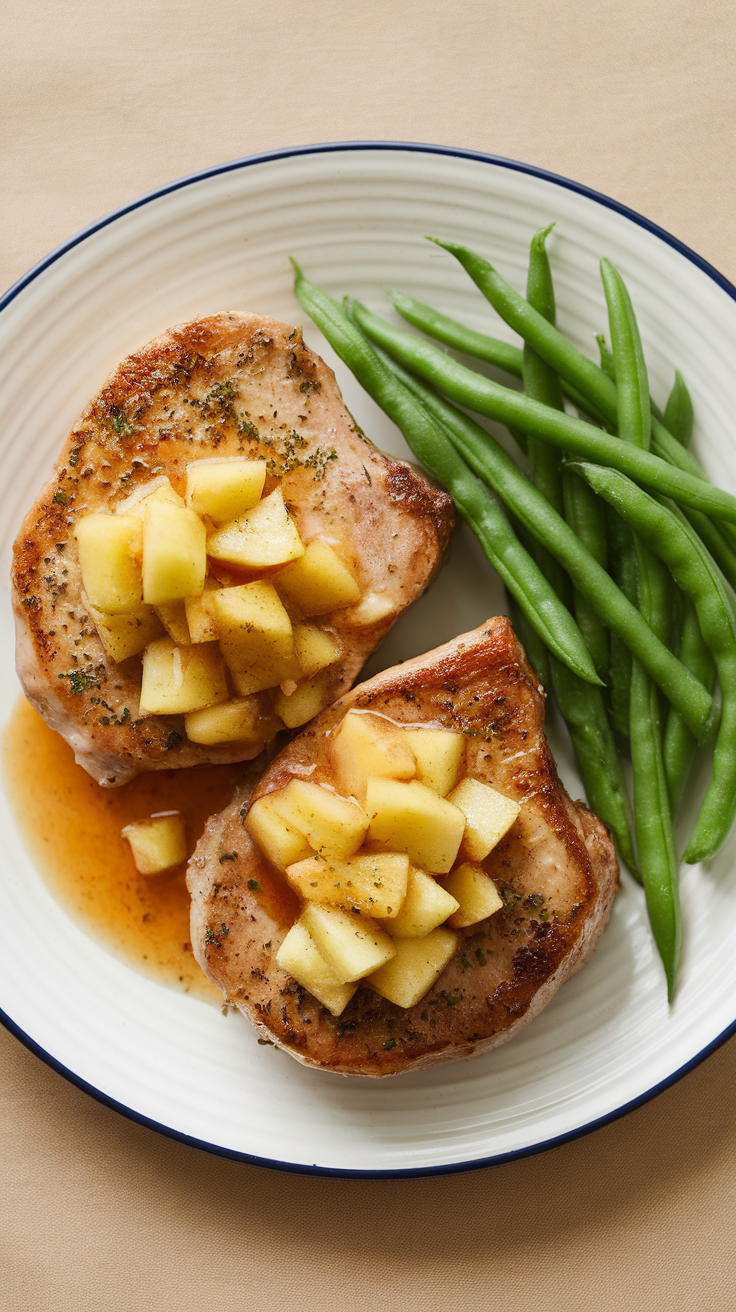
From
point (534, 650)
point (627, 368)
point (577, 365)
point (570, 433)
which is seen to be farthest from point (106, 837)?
point (627, 368)

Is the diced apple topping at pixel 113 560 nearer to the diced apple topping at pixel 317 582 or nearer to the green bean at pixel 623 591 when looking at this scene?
the diced apple topping at pixel 317 582

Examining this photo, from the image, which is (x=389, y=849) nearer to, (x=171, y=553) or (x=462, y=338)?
(x=171, y=553)

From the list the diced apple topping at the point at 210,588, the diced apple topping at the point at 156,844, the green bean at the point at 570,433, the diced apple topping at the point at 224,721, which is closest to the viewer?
Result: the diced apple topping at the point at 210,588

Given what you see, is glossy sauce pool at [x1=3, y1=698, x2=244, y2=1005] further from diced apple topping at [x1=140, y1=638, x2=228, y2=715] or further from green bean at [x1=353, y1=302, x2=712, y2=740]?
green bean at [x1=353, y1=302, x2=712, y2=740]

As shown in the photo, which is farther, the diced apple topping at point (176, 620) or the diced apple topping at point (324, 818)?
the diced apple topping at point (176, 620)

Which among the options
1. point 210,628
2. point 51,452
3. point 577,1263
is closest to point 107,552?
point 210,628

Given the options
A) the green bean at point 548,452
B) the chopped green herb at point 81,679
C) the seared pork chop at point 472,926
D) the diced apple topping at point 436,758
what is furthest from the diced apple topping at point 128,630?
the green bean at point 548,452
